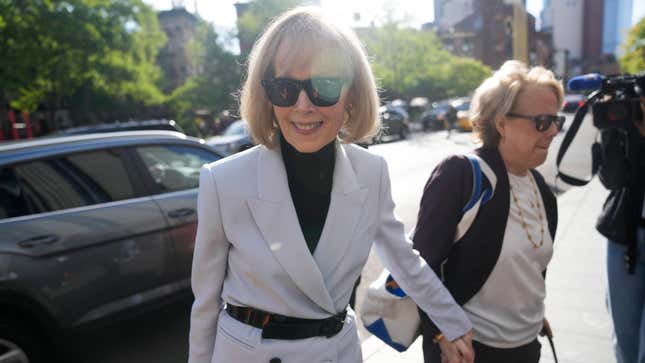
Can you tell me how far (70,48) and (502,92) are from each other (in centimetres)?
2686

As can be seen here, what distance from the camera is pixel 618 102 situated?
232 centimetres

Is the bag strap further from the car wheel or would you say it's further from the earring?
the car wheel

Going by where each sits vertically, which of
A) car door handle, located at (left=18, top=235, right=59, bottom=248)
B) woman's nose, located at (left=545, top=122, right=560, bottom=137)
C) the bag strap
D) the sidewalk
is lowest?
the sidewalk

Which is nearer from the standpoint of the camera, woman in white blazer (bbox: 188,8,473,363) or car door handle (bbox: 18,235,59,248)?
woman in white blazer (bbox: 188,8,473,363)

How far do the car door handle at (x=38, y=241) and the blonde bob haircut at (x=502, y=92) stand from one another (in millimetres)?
2608

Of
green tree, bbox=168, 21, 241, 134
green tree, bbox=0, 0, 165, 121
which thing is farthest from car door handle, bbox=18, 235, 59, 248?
green tree, bbox=168, 21, 241, 134

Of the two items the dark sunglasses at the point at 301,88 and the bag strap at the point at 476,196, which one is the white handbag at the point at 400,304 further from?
the dark sunglasses at the point at 301,88

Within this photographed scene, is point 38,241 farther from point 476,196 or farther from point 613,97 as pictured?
point 613,97

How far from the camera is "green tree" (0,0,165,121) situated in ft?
71.0

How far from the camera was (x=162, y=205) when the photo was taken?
151 inches

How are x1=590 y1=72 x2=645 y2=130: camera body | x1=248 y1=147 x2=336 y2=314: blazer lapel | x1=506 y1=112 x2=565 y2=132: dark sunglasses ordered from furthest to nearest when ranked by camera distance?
x1=590 y1=72 x2=645 y2=130: camera body
x1=506 y1=112 x2=565 y2=132: dark sunglasses
x1=248 y1=147 x2=336 y2=314: blazer lapel

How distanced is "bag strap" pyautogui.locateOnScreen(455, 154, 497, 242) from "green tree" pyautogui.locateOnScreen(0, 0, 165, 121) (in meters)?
23.7

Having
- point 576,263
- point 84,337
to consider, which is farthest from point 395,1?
point 84,337

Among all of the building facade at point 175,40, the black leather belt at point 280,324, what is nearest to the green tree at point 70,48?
the black leather belt at point 280,324
